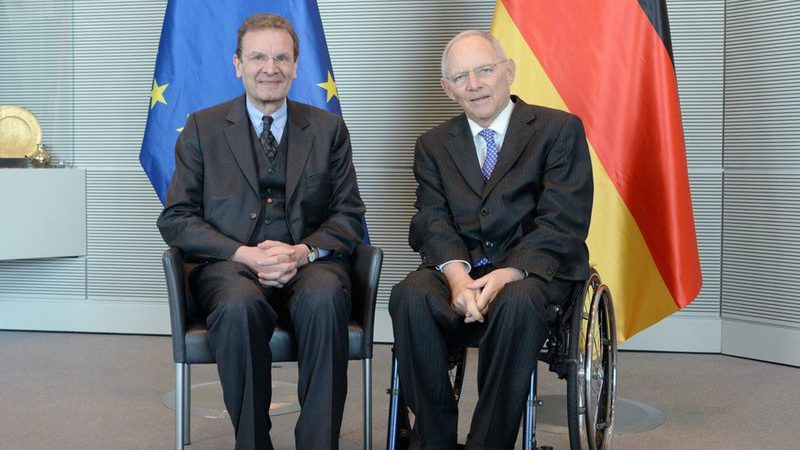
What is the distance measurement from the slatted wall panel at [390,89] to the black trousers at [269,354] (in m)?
2.24

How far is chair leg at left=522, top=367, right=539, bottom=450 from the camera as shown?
2.45 metres

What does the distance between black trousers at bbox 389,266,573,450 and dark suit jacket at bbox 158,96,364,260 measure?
42cm

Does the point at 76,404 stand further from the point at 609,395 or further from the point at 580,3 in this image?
the point at 580,3

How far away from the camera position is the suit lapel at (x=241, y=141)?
292 centimetres

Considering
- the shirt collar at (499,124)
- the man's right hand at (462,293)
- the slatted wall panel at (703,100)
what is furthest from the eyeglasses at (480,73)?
the slatted wall panel at (703,100)

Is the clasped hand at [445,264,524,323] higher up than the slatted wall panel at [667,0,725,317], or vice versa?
the slatted wall panel at [667,0,725,317]

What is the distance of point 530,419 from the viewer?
246cm

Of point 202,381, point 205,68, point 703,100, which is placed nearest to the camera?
point 205,68

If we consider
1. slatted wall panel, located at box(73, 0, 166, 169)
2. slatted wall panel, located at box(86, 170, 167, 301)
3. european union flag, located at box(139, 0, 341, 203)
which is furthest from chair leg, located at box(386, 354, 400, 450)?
slatted wall panel, located at box(73, 0, 166, 169)

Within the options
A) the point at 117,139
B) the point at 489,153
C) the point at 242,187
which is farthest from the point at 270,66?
the point at 117,139

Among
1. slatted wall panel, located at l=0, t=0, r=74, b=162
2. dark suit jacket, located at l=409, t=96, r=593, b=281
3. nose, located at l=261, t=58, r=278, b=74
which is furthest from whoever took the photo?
slatted wall panel, located at l=0, t=0, r=74, b=162

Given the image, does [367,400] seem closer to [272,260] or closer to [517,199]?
[272,260]

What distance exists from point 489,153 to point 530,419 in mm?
818

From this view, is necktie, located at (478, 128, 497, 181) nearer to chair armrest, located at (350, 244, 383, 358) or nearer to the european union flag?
chair armrest, located at (350, 244, 383, 358)
